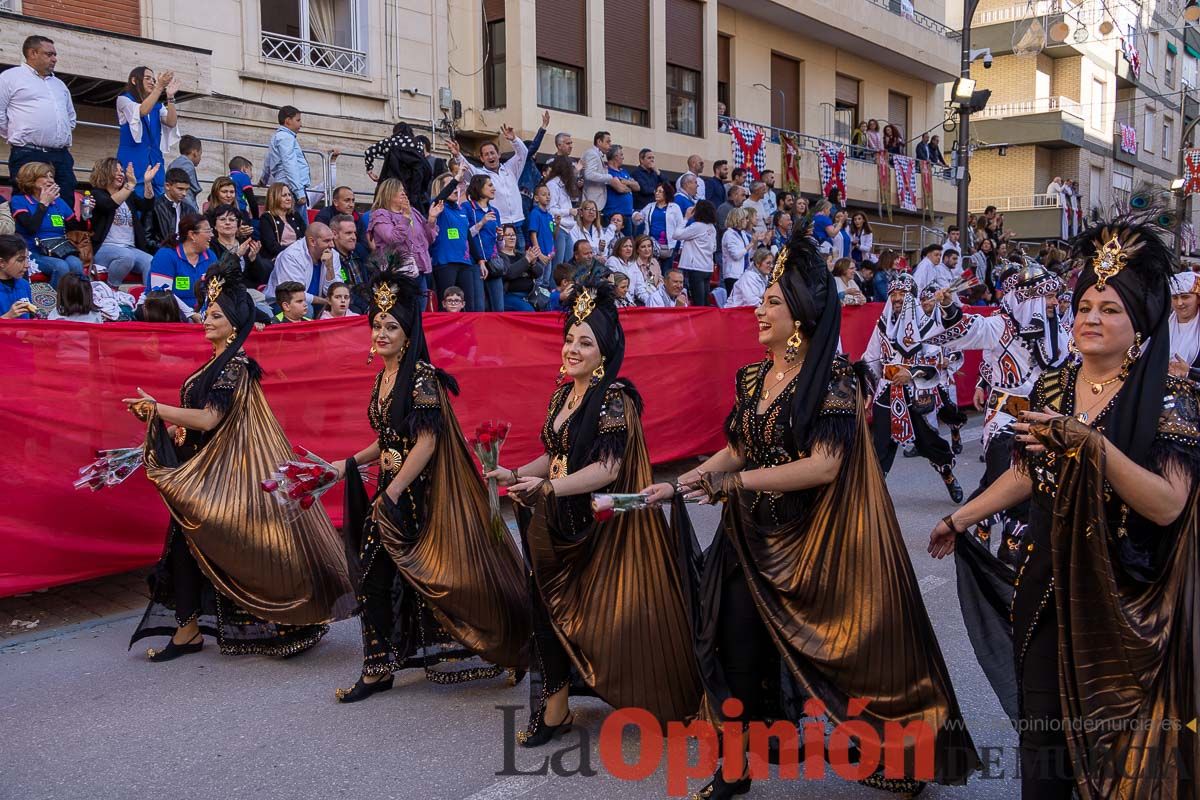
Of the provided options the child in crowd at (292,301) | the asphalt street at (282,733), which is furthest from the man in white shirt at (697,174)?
the asphalt street at (282,733)

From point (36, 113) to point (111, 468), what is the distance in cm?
472

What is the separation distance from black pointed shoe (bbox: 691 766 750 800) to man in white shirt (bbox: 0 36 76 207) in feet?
25.2

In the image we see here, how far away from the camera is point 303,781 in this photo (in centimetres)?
402

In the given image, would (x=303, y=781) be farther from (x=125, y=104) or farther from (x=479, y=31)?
(x=479, y=31)

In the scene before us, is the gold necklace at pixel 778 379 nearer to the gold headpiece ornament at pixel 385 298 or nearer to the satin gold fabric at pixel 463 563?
the satin gold fabric at pixel 463 563

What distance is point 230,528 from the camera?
5465 millimetres

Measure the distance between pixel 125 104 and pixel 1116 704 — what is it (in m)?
9.44

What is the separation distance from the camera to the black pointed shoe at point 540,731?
4.36 m

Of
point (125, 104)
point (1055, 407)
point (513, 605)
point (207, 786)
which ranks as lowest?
point (207, 786)

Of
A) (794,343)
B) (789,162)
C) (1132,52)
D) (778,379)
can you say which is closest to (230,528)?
(778,379)

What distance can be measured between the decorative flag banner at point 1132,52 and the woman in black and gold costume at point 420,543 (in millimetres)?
39855

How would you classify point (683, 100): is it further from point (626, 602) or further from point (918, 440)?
point (626, 602)

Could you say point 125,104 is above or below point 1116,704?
above

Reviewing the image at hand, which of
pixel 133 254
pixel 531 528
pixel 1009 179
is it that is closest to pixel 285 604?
pixel 531 528
